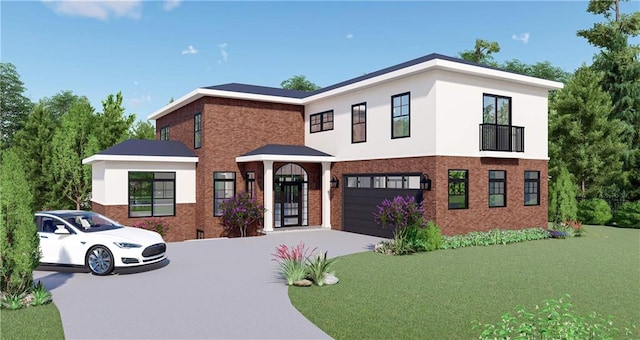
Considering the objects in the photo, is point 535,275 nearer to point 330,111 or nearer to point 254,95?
point 330,111

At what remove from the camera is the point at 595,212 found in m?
22.3

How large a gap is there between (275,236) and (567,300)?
11512mm

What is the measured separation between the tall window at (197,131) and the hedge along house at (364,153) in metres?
0.08

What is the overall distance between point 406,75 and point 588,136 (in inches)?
563

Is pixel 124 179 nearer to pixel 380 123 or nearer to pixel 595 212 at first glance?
pixel 380 123

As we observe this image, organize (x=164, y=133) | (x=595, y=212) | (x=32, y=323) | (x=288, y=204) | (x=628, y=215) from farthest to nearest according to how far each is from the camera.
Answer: (x=164, y=133), (x=595, y=212), (x=628, y=215), (x=288, y=204), (x=32, y=323)

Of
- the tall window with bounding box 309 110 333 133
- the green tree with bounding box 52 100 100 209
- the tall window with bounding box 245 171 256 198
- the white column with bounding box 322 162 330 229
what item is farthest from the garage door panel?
the green tree with bounding box 52 100 100 209

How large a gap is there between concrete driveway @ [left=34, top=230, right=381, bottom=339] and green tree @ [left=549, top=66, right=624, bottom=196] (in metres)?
18.3

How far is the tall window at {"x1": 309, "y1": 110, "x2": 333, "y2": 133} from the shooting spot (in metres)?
20.2

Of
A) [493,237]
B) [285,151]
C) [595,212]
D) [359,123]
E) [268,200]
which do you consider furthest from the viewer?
[595,212]

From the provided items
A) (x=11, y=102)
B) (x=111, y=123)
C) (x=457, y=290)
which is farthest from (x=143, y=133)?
(x=457, y=290)

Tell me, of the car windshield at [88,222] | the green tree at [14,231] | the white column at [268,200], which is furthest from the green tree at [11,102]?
the green tree at [14,231]

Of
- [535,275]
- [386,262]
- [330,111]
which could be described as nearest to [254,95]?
→ [330,111]

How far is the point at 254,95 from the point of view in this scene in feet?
64.0
